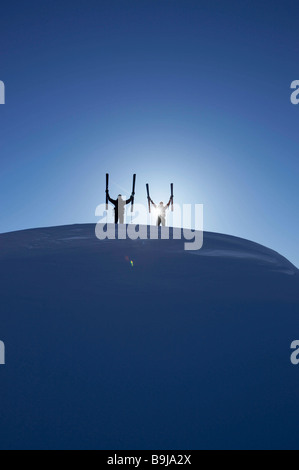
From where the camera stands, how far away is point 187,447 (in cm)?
188

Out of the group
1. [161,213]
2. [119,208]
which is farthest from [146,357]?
[161,213]

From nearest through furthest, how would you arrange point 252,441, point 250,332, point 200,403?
point 252,441, point 200,403, point 250,332

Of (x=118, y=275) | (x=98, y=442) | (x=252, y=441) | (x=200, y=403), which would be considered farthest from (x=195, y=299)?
(x=98, y=442)

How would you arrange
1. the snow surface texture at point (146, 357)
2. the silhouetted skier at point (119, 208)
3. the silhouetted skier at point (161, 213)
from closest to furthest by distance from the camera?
the snow surface texture at point (146, 357), the silhouetted skier at point (119, 208), the silhouetted skier at point (161, 213)

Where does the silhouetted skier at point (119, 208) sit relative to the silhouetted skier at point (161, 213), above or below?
below

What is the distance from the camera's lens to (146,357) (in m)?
2.41

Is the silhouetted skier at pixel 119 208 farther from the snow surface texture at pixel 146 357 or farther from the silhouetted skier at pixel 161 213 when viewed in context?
the snow surface texture at pixel 146 357

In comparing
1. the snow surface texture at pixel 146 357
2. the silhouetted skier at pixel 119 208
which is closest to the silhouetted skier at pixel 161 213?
the silhouetted skier at pixel 119 208

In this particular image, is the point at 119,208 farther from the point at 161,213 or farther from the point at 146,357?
the point at 146,357

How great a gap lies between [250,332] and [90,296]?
1.52m

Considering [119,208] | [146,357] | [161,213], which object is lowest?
[146,357]

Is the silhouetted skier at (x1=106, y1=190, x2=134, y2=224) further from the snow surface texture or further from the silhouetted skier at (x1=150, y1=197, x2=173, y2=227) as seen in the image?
the snow surface texture

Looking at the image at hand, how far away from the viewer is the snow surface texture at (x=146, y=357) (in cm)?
194
